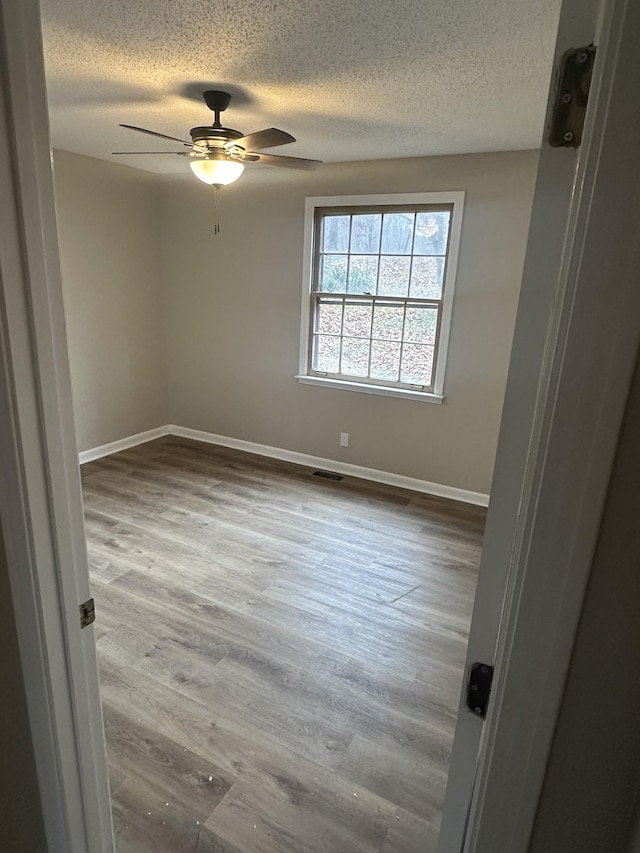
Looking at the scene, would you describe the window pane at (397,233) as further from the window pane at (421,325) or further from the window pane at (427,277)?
the window pane at (421,325)

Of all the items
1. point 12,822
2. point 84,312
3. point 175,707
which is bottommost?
point 175,707

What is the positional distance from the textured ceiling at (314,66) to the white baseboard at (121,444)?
2540 mm

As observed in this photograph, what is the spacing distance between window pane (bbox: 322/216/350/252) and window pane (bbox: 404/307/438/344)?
0.77 m

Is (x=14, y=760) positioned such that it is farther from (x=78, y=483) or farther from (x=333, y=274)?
(x=333, y=274)

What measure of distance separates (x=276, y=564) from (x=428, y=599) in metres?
0.90

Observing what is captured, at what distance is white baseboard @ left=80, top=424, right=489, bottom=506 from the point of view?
399 centimetres

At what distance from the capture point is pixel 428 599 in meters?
2.71

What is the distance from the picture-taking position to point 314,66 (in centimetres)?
204

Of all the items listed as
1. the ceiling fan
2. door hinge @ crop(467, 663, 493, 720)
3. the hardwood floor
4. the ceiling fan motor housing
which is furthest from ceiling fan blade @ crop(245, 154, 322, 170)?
door hinge @ crop(467, 663, 493, 720)

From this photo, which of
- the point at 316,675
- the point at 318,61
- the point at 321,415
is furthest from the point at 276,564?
the point at 318,61

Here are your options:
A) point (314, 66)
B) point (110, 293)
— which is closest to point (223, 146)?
point (314, 66)

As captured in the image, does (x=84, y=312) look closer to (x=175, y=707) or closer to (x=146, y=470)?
(x=146, y=470)

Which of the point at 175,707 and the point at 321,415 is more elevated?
A: the point at 321,415

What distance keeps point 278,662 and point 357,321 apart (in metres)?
2.72
